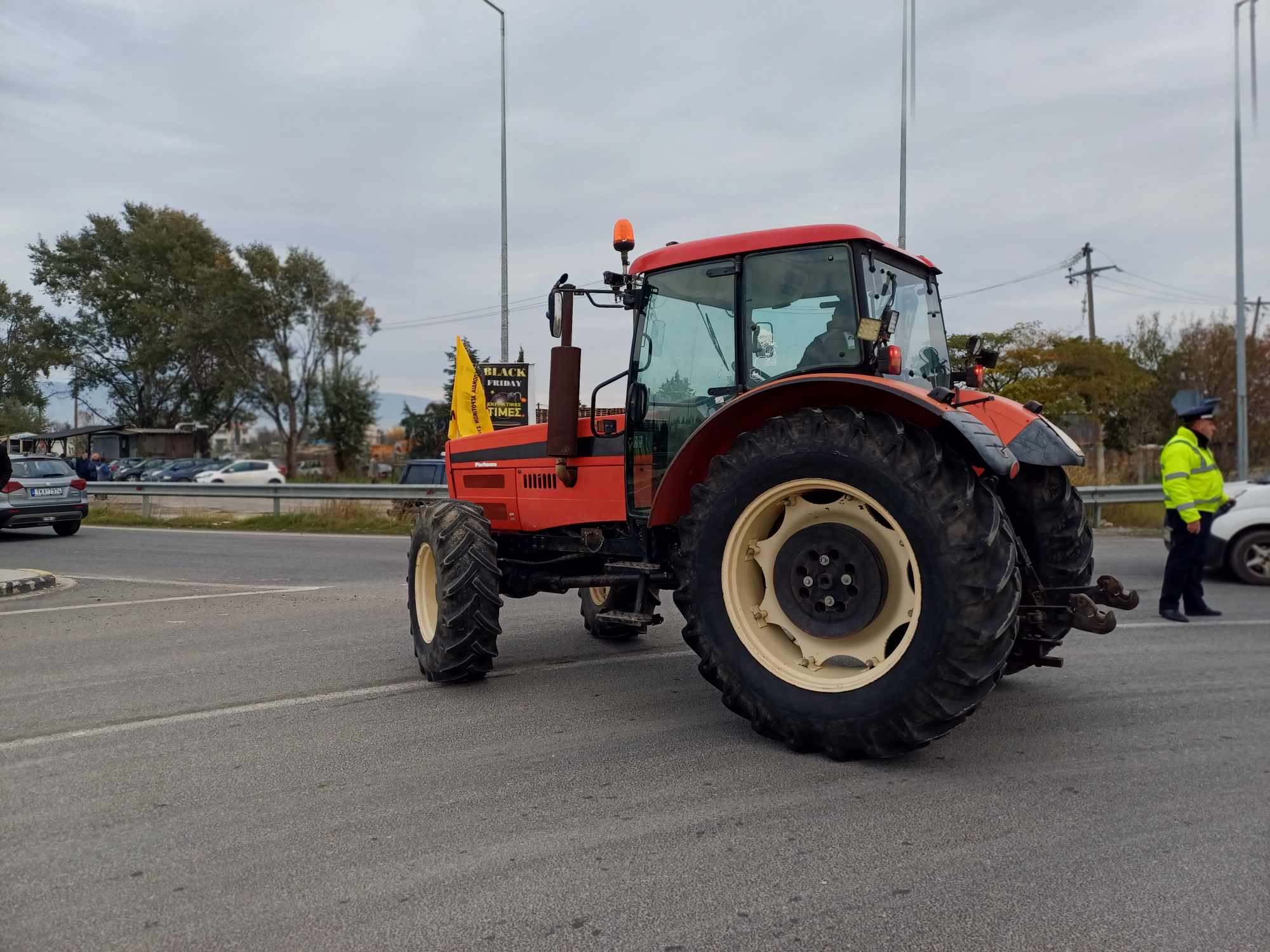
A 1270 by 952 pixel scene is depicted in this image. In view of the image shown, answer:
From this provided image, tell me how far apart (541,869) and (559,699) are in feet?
7.12

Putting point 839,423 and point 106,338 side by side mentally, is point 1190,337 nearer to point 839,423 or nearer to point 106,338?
point 839,423

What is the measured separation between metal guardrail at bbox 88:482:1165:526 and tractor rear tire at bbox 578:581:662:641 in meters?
7.79

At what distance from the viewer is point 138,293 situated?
5275 cm

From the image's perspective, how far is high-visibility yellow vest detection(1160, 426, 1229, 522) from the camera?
25.5 ft

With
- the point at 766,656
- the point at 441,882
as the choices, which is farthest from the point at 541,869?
the point at 766,656

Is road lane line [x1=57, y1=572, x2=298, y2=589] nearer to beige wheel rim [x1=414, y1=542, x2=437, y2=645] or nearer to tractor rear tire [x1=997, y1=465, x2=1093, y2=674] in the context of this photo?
beige wheel rim [x1=414, y1=542, x2=437, y2=645]

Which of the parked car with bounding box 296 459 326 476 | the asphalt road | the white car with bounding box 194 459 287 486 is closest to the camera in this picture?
the asphalt road

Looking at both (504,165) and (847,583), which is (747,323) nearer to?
(847,583)

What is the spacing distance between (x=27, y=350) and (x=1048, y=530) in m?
59.2

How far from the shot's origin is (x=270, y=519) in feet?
65.7

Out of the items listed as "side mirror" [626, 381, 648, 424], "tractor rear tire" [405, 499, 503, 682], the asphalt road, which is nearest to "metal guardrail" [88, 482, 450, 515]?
"tractor rear tire" [405, 499, 503, 682]

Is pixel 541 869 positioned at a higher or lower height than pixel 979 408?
lower

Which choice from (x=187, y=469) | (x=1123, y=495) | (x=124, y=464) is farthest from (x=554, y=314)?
(x=124, y=464)

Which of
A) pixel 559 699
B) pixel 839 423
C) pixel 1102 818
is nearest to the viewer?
pixel 1102 818
